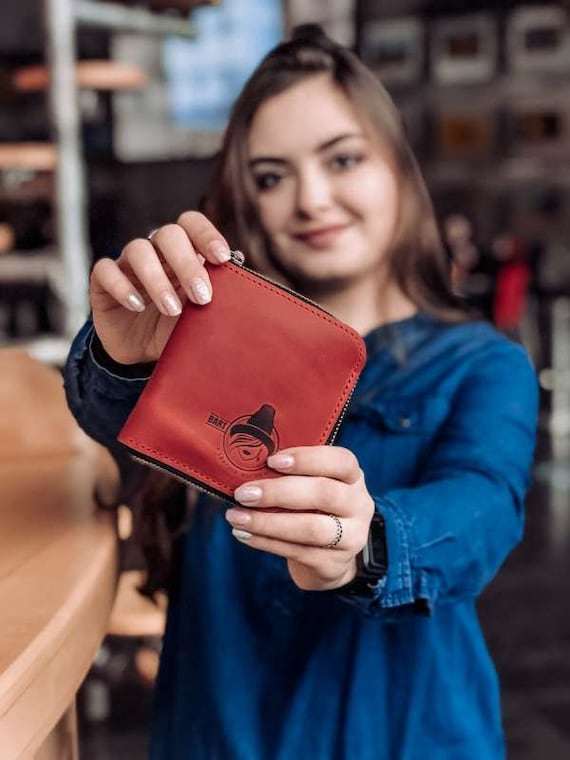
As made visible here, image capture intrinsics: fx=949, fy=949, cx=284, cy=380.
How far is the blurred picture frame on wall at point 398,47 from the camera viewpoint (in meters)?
11.8

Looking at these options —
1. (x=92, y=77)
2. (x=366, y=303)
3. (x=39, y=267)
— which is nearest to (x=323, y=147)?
(x=366, y=303)

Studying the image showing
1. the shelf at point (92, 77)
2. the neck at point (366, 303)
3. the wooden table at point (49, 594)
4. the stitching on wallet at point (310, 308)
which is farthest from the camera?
the shelf at point (92, 77)

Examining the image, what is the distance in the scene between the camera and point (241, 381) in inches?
26.0

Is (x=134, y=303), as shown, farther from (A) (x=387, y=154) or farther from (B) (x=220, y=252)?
(A) (x=387, y=154)

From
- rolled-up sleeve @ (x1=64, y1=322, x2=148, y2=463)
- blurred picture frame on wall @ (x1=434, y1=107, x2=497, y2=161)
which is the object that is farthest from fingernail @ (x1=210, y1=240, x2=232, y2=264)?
blurred picture frame on wall @ (x1=434, y1=107, x2=497, y2=161)

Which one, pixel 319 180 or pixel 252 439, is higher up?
pixel 319 180

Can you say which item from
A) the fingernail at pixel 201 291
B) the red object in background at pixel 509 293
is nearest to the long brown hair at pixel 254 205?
the fingernail at pixel 201 291

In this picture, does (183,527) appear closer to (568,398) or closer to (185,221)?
(185,221)

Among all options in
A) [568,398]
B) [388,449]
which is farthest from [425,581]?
[568,398]

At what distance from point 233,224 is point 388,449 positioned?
0.33 metres

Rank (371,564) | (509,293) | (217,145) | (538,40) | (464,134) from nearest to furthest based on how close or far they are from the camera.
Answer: (371,564) < (217,145) < (509,293) < (538,40) < (464,134)

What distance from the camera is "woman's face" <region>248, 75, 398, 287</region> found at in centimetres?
102

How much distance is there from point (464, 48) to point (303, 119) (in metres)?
11.7

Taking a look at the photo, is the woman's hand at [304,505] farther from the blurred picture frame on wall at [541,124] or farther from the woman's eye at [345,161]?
the blurred picture frame on wall at [541,124]
